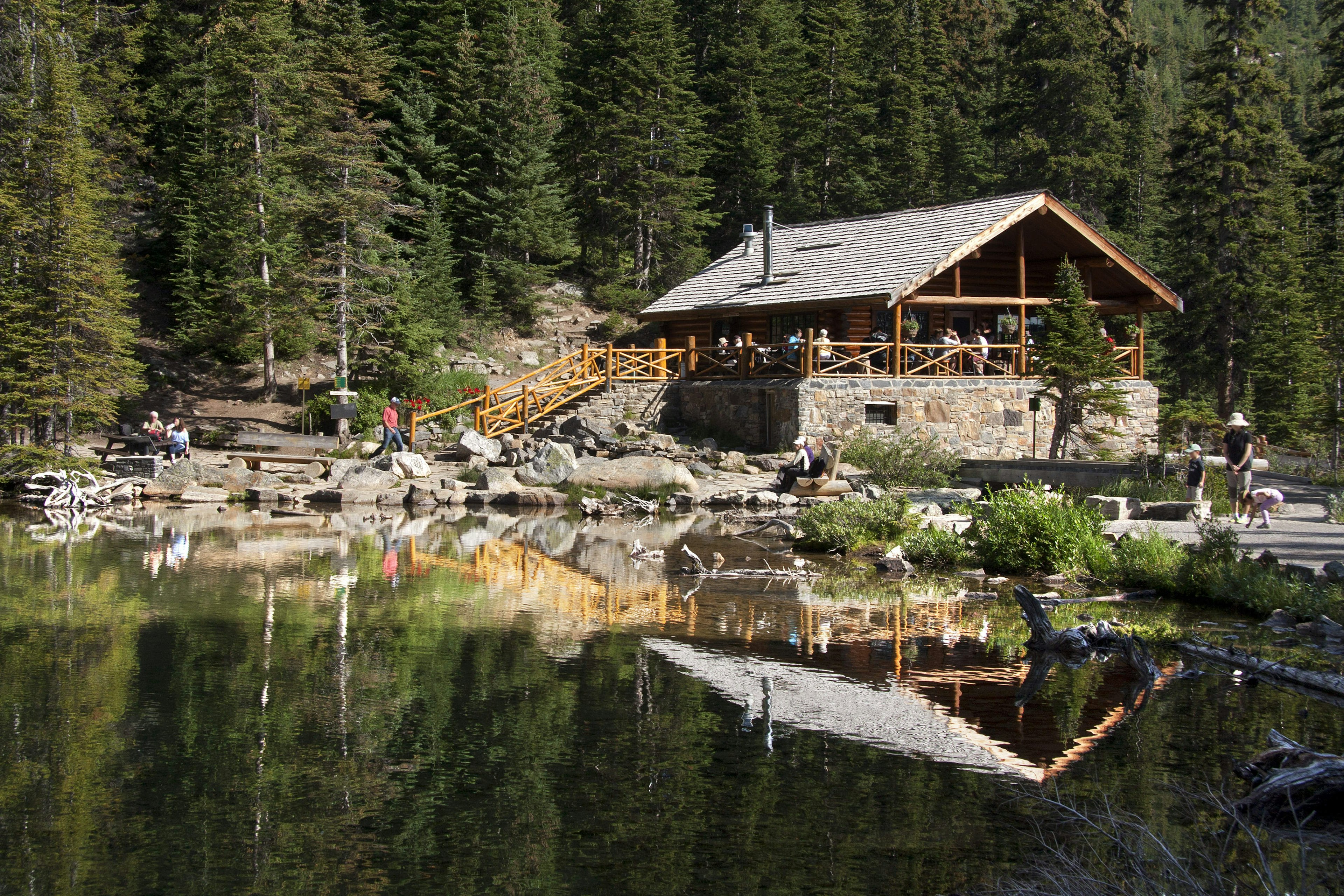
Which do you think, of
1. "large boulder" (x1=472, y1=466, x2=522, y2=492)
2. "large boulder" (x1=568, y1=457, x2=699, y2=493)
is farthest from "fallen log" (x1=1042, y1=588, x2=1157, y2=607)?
"large boulder" (x1=472, y1=466, x2=522, y2=492)

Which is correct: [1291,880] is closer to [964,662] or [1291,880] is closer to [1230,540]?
[964,662]

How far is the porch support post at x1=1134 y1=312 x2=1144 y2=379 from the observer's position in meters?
31.5

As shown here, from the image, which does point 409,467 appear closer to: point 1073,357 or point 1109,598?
point 1073,357

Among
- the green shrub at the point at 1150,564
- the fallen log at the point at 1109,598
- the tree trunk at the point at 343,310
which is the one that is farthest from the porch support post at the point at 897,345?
the fallen log at the point at 1109,598

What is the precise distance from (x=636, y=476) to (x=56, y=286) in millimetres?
Answer: 13128

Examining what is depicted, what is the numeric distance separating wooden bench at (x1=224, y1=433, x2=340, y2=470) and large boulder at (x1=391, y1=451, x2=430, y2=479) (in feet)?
7.10

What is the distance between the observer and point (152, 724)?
8.23 metres

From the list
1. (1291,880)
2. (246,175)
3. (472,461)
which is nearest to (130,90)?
(246,175)

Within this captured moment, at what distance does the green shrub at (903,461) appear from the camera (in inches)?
958

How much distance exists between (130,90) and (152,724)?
40.8 metres

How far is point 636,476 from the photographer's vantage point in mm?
25172

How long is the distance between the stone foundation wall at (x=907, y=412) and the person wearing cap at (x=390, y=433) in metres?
5.50

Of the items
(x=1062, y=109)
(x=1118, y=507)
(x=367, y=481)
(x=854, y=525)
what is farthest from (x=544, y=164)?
(x=1118, y=507)

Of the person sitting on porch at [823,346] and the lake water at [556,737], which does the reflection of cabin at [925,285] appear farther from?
the lake water at [556,737]
